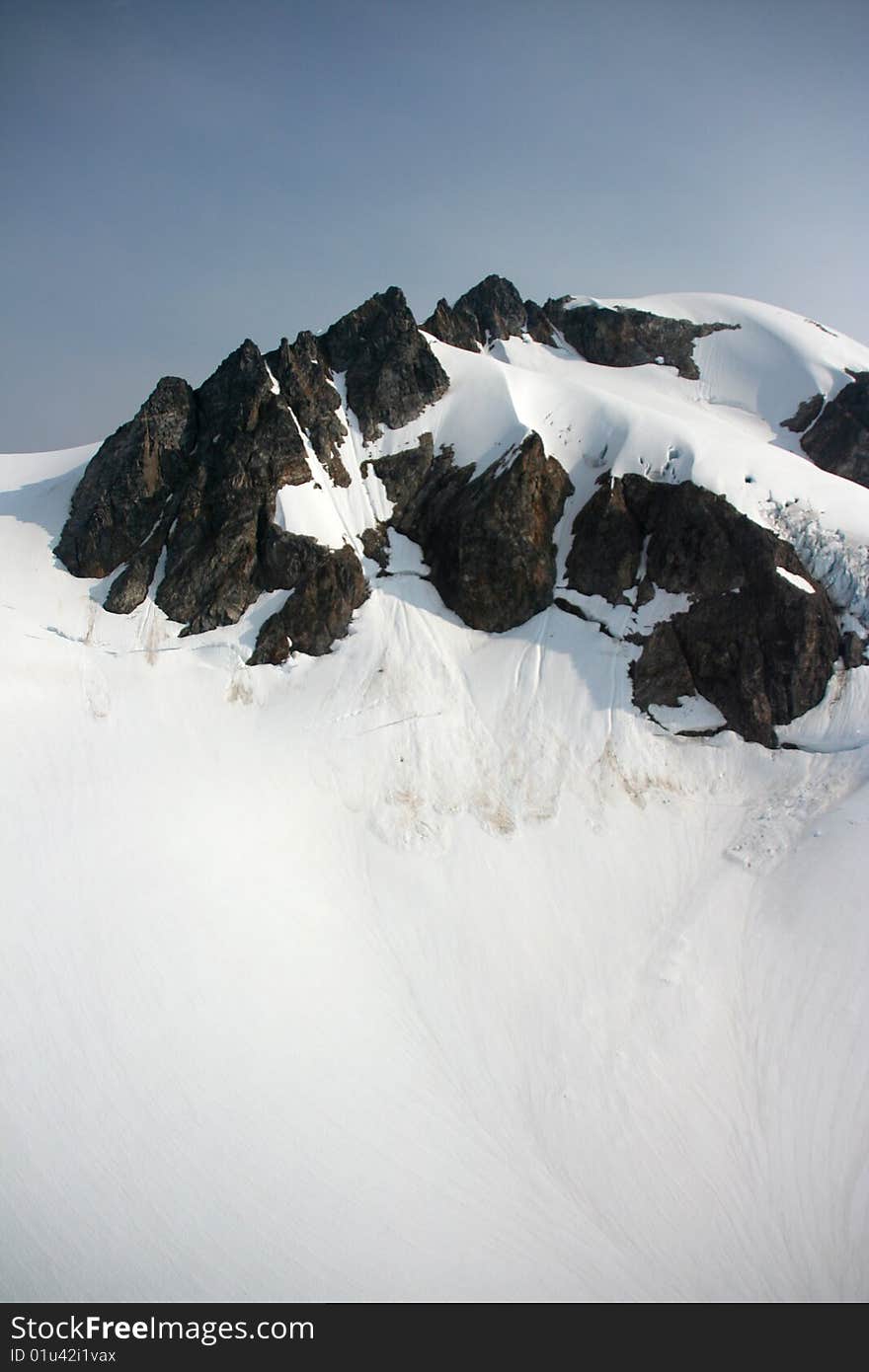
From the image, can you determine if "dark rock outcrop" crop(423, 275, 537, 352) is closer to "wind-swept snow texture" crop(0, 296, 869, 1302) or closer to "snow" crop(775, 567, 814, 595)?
"wind-swept snow texture" crop(0, 296, 869, 1302)

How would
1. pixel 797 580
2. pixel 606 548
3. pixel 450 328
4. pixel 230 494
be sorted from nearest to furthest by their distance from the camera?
pixel 797 580
pixel 606 548
pixel 230 494
pixel 450 328

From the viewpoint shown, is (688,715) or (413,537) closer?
(688,715)

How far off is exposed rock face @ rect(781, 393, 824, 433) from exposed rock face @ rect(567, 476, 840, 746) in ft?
56.6

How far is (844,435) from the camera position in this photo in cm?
3475

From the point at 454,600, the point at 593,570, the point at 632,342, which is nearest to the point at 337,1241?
the point at 454,600

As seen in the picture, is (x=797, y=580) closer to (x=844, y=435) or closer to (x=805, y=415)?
(x=844, y=435)

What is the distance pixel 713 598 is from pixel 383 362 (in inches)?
844

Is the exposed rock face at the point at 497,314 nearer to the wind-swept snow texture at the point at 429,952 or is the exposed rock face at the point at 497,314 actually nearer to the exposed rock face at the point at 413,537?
the exposed rock face at the point at 413,537

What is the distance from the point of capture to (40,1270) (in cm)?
1107

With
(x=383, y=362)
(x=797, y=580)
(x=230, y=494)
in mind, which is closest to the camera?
(x=797, y=580)

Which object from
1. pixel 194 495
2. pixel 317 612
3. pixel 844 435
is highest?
pixel 844 435

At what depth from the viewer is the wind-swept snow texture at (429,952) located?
12.6m

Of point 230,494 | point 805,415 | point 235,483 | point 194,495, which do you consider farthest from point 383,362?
point 805,415

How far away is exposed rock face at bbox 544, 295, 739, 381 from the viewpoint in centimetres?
4275
